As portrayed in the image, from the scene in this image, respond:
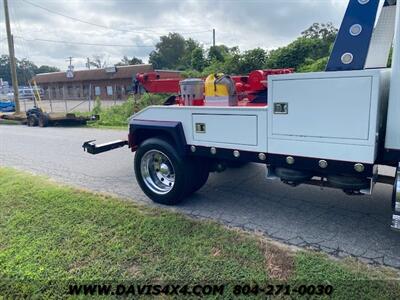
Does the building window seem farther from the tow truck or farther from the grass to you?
the tow truck

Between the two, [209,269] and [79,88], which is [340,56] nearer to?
[209,269]

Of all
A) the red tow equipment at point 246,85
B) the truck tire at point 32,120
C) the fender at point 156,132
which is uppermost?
the red tow equipment at point 246,85

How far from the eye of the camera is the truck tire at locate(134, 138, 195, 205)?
4422mm

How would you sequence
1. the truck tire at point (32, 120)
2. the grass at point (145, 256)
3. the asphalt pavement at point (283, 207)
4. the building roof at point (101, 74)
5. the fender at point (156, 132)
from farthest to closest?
the building roof at point (101, 74)
the truck tire at point (32, 120)
the fender at point (156, 132)
the asphalt pavement at point (283, 207)
the grass at point (145, 256)

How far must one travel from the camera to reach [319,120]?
10.3ft

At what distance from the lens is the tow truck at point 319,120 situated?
9.65 ft

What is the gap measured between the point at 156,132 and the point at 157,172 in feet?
2.00

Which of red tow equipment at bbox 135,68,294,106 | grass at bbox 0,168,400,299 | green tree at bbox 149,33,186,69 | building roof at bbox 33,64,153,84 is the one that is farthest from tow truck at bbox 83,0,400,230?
green tree at bbox 149,33,186,69

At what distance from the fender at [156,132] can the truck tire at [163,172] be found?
0.37ft

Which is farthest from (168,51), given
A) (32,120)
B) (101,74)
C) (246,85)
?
(246,85)

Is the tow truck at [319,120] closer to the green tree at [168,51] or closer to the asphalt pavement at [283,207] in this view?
the asphalt pavement at [283,207]

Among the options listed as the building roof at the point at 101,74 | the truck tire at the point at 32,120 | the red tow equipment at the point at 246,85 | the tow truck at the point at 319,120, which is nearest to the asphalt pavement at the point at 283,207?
the tow truck at the point at 319,120

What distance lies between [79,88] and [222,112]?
46029 millimetres

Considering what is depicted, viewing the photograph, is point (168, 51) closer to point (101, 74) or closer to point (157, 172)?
point (101, 74)
